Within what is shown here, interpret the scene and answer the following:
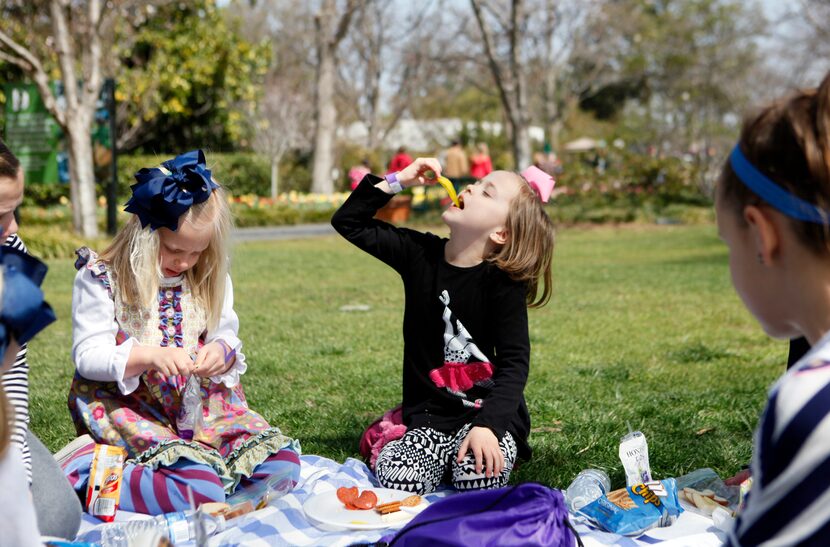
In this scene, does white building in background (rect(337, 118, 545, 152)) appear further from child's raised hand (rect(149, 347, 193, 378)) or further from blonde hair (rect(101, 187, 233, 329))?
child's raised hand (rect(149, 347, 193, 378))

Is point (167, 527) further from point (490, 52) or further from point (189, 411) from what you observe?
point (490, 52)

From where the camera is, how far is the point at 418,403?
3.43 meters

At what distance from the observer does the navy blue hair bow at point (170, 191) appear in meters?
3.07

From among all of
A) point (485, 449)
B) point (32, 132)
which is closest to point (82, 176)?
point (32, 132)

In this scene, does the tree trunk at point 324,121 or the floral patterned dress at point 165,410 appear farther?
the tree trunk at point 324,121

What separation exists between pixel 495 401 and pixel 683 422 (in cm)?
142

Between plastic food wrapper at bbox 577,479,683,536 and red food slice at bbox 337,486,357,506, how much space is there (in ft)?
2.54

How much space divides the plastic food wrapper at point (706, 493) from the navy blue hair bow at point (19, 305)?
2.30m

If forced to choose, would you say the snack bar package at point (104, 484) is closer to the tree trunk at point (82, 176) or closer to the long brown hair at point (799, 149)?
the long brown hair at point (799, 149)

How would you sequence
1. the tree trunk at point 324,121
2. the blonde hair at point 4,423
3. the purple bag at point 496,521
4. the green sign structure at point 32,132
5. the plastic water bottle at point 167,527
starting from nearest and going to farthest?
the blonde hair at point 4,423 < the purple bag at point 496,521 < the plastic water bottle at point 167,527 < the green sign structure at point 32,132 < the tree trunk at point 324,121

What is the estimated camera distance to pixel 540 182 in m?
3.41

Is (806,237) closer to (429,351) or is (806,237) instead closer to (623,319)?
(429,351)

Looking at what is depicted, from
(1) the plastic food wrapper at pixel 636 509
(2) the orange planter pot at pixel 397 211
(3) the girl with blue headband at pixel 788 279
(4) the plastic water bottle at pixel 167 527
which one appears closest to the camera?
(3) the girl with blue headband at pixel 788 279

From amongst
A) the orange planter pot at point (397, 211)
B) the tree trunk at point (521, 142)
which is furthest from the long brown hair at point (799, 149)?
the tree trunk at point (521, 142)
